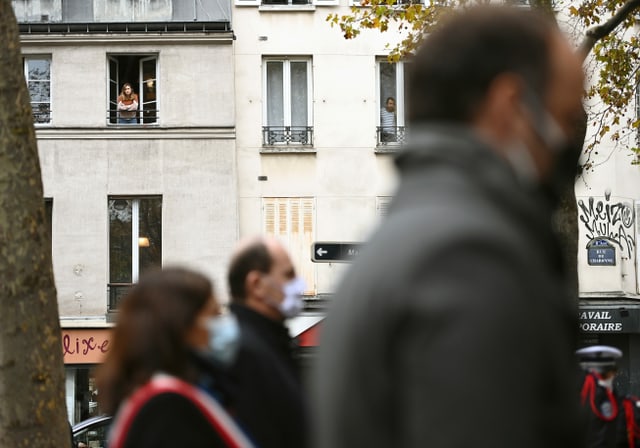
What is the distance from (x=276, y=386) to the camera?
3.91 metres

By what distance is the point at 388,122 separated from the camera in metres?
27.2

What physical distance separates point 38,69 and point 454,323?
2655 cm

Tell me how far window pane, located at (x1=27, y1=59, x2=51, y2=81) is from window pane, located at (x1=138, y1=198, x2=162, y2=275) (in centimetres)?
360

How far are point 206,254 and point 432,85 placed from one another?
25.1 metres

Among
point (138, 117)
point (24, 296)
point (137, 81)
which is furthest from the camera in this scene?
point (137, 81)

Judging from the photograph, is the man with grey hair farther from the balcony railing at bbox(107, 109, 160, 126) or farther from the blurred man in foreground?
the balcony railing at bbox(107, 109, 160, 126)

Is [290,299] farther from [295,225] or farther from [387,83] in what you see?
[387,83]

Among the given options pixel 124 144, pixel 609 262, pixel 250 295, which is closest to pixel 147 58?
pixel 124 144

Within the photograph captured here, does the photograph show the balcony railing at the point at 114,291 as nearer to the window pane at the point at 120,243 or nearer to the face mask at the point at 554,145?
the window pane at the point at 120,243

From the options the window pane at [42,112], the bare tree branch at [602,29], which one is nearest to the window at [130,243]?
the window pane at [42,112]

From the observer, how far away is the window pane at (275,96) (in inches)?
1064

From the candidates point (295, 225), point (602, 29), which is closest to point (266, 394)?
point (602, 29)

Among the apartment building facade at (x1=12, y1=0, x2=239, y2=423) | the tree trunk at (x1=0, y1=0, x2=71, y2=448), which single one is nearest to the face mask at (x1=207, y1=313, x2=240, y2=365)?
the tree trunk at (x1=0, y1=0, x2=71, y2=448)

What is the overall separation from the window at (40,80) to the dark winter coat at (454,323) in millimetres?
26125
